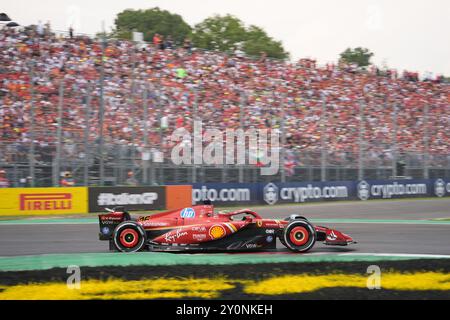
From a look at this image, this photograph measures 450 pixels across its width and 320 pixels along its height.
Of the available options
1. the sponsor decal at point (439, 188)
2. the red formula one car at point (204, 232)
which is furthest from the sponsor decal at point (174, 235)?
the sponsor decal at point (439, 188)

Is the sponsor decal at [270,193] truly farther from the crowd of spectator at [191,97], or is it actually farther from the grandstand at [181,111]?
the crowd of spectator at [191,97]

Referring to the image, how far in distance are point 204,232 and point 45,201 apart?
10.5m

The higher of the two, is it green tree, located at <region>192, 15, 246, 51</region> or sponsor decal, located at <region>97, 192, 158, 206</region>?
green tree, located at <region>192, 15, 246, 51</region>

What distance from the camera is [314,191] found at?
85.8ft

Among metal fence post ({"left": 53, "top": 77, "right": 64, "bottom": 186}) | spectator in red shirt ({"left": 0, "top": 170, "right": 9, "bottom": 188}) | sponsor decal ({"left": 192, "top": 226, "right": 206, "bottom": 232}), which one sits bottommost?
sponsor decal ({"left": 192, "top": 226, "right": 206, "bottom": 232})

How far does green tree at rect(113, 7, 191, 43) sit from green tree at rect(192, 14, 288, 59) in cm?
213

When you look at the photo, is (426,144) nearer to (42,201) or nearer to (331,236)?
(42,201)

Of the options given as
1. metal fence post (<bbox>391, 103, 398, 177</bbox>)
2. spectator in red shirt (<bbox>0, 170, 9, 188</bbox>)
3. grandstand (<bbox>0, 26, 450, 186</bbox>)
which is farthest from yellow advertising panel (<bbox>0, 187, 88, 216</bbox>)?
metal fence post (<bbox>391, 103, 398, 177</bbox>)

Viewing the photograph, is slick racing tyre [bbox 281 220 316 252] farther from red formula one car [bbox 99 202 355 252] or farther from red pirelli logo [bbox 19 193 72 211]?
red pirelli logo [bbox 19 193 72 211]

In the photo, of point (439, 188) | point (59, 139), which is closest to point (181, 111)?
point (59, 139)

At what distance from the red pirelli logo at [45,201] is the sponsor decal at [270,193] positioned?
8245 mm

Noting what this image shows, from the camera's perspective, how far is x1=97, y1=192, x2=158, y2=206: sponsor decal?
809 inches

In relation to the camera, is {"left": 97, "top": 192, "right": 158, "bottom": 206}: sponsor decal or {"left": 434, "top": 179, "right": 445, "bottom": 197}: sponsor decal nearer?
{"left": 97, "top": 192, "right": 158, "bottom": 206}: sponsor decal
